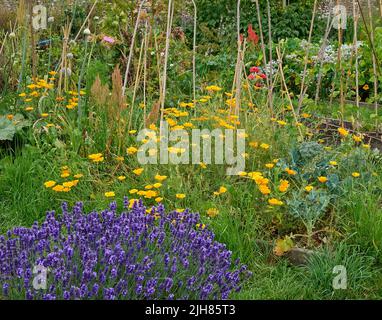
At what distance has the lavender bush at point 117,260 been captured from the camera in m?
2.69

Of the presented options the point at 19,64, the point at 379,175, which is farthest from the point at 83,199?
the point at 19,64

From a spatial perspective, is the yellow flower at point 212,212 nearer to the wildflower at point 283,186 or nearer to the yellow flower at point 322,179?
the wildflower at point 283,186

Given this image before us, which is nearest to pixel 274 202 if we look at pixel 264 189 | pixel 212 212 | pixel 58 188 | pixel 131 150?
pixel 264 189

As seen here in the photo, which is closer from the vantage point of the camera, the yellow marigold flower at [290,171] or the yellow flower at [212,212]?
the yellow flower at [212,212]

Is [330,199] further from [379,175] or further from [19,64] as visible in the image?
[19,64]

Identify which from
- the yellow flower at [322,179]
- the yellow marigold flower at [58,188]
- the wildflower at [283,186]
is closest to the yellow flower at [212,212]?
the wildflower at [283,186]

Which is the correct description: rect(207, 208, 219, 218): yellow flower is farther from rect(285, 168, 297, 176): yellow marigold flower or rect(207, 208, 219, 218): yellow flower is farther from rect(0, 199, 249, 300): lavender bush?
rect(285, 168, 297, 176): yellow marigold flower

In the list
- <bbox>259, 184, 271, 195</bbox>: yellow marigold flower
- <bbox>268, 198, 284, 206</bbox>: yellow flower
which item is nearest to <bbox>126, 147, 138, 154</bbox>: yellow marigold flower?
<bbox>259, 184, 271, 195</bbox>: yellow marigold flower

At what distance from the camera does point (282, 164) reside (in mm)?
4066

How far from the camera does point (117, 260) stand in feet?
9.23

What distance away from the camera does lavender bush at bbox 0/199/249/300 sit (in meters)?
2.69

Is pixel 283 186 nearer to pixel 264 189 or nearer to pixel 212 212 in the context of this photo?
pixel 264 189

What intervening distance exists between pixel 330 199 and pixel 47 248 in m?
1.69

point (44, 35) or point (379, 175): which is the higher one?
point (44, 35)
